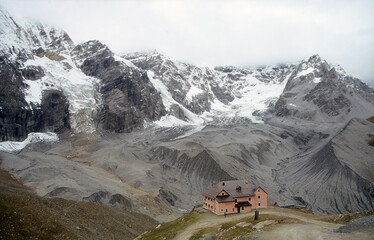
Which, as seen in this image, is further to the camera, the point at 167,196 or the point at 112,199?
the point at 167,196

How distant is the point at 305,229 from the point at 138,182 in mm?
89744

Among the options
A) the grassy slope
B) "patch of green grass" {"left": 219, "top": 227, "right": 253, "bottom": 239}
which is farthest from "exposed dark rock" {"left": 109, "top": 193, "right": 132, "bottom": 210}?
"patch of green grass" {"left": 219, "top": 227, "right": 253, "bottom": 239}

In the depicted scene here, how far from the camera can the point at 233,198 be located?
184 ft

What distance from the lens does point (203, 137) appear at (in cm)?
19288

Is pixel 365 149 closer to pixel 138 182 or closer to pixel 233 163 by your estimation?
pixel 233 163

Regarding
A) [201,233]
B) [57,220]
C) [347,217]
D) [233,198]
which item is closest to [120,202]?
[233,198]

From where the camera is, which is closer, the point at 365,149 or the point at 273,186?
the point at 273,186

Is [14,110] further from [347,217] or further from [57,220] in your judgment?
[347,217]

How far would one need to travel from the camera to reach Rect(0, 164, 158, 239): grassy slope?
30.2 m

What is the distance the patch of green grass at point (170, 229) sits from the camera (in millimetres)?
42062

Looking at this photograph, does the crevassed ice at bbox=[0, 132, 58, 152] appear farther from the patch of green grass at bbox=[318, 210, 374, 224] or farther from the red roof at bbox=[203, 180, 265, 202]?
the patch of green grass at bbox=[318, 210, 374, 224]

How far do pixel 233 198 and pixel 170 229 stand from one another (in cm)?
1473

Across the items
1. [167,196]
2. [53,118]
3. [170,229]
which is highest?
[53,118]

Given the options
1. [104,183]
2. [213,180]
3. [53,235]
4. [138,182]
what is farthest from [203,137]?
[53,235]
